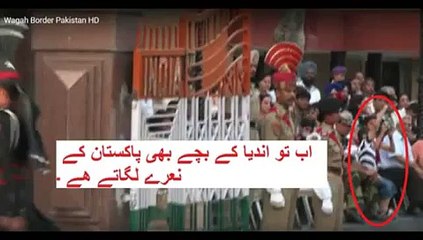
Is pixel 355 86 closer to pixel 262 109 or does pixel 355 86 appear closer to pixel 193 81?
pixel 262 109

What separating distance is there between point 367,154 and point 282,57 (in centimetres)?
96

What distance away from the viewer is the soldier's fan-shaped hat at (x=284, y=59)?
701 centimetres

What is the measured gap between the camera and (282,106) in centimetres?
706

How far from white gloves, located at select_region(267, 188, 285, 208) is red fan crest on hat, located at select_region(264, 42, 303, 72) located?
0.89 meters

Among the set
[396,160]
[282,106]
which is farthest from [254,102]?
[396,160]

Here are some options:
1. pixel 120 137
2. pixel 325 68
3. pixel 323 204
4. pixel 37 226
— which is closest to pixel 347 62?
pixel 325 68

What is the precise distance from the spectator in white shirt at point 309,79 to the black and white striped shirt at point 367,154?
48 cm

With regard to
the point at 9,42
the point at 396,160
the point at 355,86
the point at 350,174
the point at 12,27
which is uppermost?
the point at 12,27

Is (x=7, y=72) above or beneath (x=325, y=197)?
above

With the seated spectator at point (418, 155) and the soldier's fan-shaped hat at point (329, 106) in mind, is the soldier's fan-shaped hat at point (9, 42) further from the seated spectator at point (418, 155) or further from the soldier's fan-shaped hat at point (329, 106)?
the seated spectator at point (418, 155)

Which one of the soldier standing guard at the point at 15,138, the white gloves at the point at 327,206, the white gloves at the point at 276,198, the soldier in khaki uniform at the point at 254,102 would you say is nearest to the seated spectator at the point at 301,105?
the soldier in khaki uniform at the point at 254,102

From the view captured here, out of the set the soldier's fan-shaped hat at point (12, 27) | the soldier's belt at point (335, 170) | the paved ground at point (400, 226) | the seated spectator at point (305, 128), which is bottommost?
the paved ground at point (400, 226)

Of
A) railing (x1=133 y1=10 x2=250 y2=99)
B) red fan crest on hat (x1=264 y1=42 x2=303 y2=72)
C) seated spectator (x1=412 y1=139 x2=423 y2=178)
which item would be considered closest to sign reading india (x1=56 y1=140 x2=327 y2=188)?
railing (x1=133 y1=10 x2=250 y2=99)
